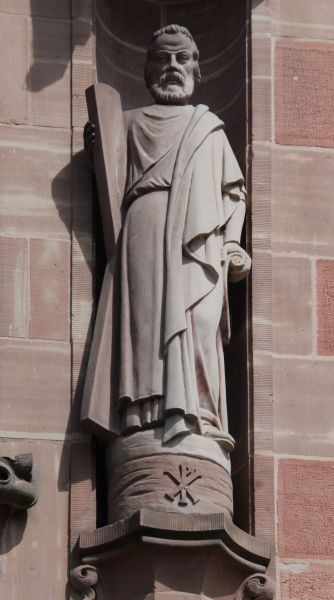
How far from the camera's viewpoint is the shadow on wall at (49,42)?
11.0 metres

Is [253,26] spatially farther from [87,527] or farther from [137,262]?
[87,527]

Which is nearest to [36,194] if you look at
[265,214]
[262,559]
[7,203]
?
[7,203]

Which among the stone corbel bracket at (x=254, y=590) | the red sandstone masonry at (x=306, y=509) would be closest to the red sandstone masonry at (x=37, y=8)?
the red sandstone masonry at (x=306, y=509)

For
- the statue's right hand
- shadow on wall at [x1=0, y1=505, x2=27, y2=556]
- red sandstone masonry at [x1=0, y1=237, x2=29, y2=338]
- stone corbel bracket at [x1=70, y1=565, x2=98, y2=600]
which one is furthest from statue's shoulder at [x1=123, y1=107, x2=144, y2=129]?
stone corbel bracket at [x1=70, y1=565, x2=98, y2=600]

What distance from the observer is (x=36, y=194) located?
10.7 m

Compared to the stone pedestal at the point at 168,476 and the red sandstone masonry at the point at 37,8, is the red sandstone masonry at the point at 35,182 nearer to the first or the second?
the red sandstone masonry at the point at 37,8

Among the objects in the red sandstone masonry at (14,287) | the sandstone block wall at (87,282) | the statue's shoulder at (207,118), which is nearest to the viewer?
the sandstone block wall at (87,282)

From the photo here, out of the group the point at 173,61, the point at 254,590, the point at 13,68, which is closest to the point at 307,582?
the point at 254,590

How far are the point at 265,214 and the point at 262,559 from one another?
1.43m

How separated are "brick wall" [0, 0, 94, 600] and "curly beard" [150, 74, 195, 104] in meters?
0.28

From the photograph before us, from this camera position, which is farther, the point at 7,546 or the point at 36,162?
the point at 36,162

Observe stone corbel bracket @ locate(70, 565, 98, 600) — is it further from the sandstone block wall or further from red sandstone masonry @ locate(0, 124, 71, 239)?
red sandstone masonry @ locate(0, 124, 71, 239)

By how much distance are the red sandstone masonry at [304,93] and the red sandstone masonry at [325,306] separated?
531 mm

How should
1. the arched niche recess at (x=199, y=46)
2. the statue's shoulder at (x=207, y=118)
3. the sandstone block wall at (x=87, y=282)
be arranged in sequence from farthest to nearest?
the arched niche recess at (x=199, y=46) < the statue's shoulder at (x=207, y=118) < the sandstone block wall at (x=87, y=282)
